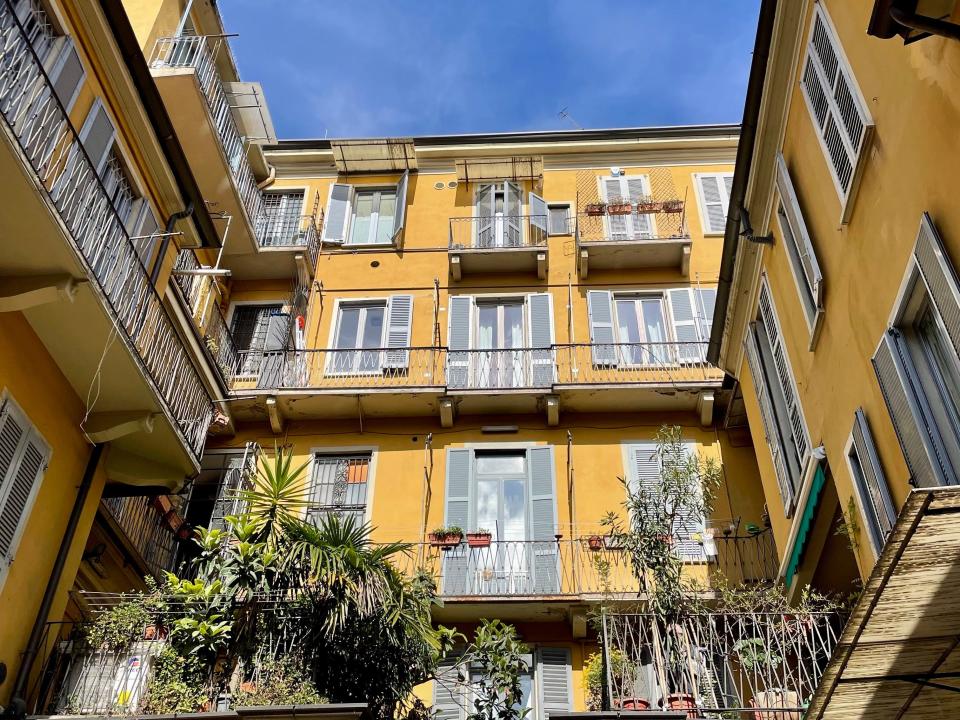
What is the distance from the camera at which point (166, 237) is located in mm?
11727

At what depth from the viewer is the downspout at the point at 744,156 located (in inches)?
372

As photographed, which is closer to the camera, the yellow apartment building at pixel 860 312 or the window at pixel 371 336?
the yellow apartment building at pixel 860 312

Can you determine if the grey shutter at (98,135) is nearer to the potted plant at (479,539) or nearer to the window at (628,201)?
the potted plant at (479,539)

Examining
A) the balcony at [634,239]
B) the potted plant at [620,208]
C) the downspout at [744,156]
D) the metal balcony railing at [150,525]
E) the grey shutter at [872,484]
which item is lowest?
the grey shutter at [872,484]

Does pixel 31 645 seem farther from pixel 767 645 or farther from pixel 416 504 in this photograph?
pixel 767 645

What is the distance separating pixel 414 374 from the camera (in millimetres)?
16000

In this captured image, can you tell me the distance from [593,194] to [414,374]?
604 cm

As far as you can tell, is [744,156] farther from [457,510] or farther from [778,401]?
[457,510]

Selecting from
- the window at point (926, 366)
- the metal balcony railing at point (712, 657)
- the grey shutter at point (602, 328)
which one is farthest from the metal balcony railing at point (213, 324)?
the window at point (926, 366)

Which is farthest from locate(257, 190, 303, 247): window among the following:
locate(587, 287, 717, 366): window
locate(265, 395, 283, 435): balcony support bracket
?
locate(587, 287, 717, 366): window

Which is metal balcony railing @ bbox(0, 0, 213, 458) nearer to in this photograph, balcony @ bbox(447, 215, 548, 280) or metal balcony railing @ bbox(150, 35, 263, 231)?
metal balcony railing @ bbox(150, 35, 263, 231)

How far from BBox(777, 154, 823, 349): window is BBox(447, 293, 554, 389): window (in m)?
6.16

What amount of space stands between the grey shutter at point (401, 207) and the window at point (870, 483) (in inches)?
465

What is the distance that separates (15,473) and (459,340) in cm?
894
